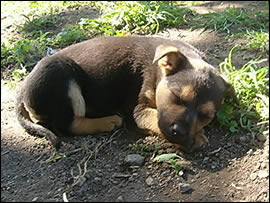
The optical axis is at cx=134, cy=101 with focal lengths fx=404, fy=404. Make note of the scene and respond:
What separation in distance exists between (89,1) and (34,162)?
4953 millimetres

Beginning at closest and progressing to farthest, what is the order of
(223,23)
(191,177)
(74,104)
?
(191,177)
(74,104)
(223,23)

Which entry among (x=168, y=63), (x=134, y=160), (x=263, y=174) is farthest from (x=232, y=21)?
(x=134, y=160)

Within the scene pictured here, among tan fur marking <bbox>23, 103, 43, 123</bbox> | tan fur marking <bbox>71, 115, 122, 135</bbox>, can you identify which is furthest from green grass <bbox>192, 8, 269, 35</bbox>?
tan fur marking <bbox>23, 103, 43, 123</bbox>

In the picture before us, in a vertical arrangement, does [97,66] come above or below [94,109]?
above

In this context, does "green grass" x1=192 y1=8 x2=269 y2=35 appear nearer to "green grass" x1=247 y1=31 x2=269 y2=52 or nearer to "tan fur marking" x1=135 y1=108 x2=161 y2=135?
"green grass" x1=247 y1=31 x2=269 y2=52

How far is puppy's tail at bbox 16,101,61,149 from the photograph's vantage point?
4.34m

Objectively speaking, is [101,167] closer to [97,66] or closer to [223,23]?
[97,66]

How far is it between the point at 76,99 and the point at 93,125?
0.36 metres

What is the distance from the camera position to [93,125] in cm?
462

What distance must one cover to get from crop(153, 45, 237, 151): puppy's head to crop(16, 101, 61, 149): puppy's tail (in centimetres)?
115

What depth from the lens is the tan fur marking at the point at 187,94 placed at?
4.01 meters

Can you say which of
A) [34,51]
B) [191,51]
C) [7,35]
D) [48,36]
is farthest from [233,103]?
[7,35]

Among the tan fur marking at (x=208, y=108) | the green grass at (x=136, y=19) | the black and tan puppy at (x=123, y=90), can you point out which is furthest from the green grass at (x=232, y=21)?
the tan fur marking at (x=208, y=108)

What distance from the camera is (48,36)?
274 inches
